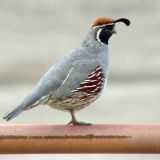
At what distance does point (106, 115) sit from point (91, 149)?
609 centimetres

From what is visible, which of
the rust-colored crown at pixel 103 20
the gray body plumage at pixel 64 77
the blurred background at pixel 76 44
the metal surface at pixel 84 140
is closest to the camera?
the metal surface at pixel 84 140

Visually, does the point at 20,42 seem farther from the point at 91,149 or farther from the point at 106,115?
the point at 91,149

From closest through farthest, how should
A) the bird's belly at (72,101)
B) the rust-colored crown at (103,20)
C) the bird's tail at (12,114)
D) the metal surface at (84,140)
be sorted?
the metal surface at (84,140), the bird's tail at (12,114), the bird's belly at (72,101), the rust-colored crown at (103,20)

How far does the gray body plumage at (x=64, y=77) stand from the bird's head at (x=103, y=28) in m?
0.06

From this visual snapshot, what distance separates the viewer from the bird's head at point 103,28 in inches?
165

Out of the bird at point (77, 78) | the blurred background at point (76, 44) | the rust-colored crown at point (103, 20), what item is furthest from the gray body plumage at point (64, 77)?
the blurred background at point (76, 44)

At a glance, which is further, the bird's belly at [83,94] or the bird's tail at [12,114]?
the bird's belly at [83,94]

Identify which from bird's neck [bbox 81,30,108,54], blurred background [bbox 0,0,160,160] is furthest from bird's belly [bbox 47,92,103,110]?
blurred background [bbox 0,0,160,160]

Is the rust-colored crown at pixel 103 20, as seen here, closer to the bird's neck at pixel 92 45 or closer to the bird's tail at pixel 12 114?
the bird's neck at pixel 92 45

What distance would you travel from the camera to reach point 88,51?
4242 mm

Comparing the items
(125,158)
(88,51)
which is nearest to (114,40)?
(125,158)

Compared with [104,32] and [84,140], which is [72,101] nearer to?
[104,32]

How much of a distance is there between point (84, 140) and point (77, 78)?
0.88 meters

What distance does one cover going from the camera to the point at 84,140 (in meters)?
3.24
